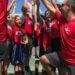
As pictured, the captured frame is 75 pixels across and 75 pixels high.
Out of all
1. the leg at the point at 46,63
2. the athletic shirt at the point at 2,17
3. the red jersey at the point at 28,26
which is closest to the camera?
the leg at the point at 46,63

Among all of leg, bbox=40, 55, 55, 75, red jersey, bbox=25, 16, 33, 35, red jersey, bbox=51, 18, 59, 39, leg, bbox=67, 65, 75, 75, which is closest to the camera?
leg, bbox=67, 65, 75, 75

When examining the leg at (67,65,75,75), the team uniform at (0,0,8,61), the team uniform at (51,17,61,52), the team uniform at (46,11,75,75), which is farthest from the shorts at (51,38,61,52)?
the leg at (67,65,75,75)

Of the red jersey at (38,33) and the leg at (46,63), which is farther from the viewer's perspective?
the red jersey at (38,33)

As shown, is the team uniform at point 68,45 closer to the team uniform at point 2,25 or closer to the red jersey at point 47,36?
the team uniform at point 2,25

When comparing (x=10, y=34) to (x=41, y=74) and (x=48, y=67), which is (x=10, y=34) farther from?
(x=48, y=67)

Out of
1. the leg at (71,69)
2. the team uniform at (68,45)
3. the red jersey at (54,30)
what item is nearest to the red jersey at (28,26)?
the red jersey at (54,30)

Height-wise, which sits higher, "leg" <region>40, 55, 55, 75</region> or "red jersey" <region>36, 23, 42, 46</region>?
"red jersey" <region>36, 23, 42, 46</region>

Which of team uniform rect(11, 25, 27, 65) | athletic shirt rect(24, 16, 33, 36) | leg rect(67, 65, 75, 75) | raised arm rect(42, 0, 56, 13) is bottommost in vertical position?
leg rect(67, 65, 75, 75)

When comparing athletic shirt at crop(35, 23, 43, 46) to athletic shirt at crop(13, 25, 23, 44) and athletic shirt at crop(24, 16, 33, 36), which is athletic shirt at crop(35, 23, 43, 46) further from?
athletic shirt at crop(13, 25, 23, 44)

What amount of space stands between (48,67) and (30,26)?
207 centimetres

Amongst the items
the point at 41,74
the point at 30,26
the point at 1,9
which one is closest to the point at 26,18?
the point at 30,26

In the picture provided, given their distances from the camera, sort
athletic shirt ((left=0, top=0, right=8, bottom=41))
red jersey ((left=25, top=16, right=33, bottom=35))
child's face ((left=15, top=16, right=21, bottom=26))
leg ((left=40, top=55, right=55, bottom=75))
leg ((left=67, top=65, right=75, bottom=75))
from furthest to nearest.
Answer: red jersey ((left=25, top=16, right=33, bottom=35)) → child's face ((left=15, top=16, right=21, bottom=26)) → athletic shirt ((left=0, top=0, right=8, bottom=41)) → leg ((left=40, top=55, right=55, bottom=75)) → leg ((left=67, top=65, right=75, bottom=75))

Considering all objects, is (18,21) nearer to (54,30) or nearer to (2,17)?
(54,30)

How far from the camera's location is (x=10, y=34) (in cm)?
811
